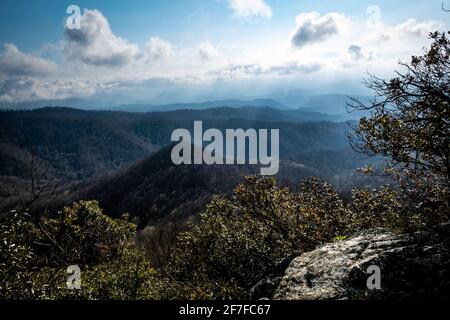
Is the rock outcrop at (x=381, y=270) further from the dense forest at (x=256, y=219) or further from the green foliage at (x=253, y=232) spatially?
the green foliage at (x=253, y=232)

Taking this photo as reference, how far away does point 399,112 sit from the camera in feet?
53.9

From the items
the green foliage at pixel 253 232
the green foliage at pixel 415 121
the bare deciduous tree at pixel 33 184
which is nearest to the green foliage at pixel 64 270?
the bare deciduous tree at pixel 33 184

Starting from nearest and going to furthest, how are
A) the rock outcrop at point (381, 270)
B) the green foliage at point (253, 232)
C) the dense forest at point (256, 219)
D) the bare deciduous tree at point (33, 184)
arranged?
the rock outcrop at point (381, 270)
the bare deciduous tree at point (33, 184)
the dense forest at point (256, 219)
the green foliage at point (253, 232)

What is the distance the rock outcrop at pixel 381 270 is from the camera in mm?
10604

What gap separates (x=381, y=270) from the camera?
1138cm

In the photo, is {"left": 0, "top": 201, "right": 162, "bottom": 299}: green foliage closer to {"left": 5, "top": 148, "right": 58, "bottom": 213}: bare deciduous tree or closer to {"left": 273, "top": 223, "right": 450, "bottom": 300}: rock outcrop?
{"left": 5, "top": 148, "right": 58, "bottom": 213}: bare deciduous tree

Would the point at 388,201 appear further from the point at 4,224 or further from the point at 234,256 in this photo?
the point at 4,224

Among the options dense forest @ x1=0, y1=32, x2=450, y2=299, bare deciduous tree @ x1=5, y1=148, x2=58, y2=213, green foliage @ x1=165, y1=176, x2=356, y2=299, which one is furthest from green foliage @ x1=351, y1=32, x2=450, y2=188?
bare deciduous tree @ x1=5, y1=148, x2=58, y2=213

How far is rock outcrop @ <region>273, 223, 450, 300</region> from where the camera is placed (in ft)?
34.8

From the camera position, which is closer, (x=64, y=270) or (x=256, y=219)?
(x=64, y=270)

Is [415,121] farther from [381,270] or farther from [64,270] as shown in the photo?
[64,270]

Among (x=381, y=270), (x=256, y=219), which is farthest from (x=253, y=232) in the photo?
(x=381, y=270)
